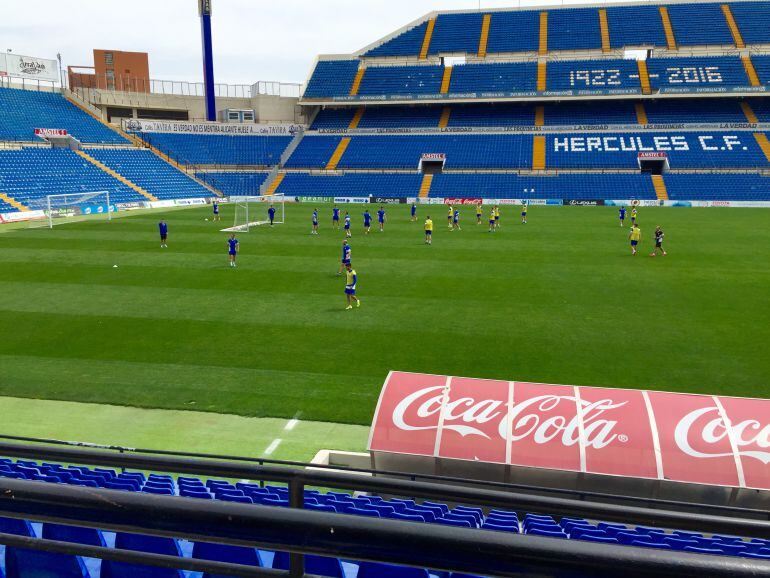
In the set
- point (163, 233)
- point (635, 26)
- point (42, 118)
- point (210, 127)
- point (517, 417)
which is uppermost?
point (635, 26)

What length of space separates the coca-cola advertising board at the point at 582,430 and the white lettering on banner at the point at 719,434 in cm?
1

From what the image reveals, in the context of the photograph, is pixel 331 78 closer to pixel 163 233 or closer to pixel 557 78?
pixel 557 78

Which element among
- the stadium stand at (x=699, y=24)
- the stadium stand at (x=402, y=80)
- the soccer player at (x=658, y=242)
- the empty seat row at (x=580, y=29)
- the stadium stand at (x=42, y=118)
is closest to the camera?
the soccer player at (x=658, y=242)

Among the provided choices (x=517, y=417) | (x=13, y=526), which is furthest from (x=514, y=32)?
(x=13, y=526)

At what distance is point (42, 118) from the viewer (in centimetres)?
5838

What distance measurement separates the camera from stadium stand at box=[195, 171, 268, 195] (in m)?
64.1

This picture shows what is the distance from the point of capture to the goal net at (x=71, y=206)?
43.5 m

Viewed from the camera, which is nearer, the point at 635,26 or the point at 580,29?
the point at 635,26

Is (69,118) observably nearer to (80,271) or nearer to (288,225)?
(288,225)

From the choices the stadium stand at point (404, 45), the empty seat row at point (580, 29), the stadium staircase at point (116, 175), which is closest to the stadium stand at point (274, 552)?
the stadium staircase at point (116, 175)

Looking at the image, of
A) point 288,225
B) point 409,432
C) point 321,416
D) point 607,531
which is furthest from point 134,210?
point 607,531

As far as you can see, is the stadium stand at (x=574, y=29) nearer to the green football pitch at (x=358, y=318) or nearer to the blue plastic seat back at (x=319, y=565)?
the green football pitch at (x=358, y=318)

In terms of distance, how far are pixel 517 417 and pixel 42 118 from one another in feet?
207

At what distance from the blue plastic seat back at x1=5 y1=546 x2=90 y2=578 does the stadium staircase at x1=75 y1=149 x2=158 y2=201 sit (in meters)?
54.7
